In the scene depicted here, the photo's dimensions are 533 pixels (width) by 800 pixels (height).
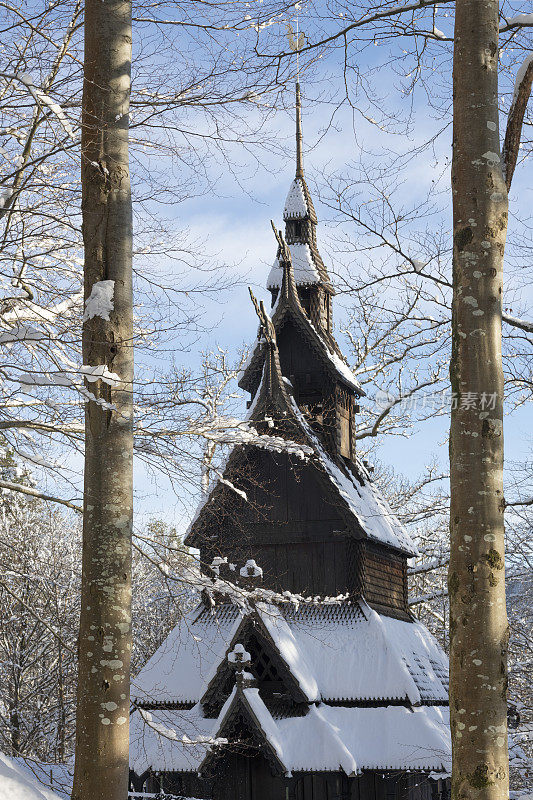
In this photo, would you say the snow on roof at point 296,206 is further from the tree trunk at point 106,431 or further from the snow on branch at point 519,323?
the tree trunk at point 106,431

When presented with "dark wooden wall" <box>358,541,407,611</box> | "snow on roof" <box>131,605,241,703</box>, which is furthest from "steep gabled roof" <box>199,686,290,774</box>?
"dark wooden wall" <box>358,541,407,611</box>

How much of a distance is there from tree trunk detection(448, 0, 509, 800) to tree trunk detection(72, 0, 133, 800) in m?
2.24

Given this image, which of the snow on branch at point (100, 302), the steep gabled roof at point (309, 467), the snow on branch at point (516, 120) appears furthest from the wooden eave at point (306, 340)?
the snow on branch at point (100, 302)

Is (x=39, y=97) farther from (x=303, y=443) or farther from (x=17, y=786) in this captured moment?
(x=303, y=443)

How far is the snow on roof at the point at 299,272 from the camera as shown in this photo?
22.3 meters

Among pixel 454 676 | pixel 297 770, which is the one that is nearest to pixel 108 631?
pixel 454 676

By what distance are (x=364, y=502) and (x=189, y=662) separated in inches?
195

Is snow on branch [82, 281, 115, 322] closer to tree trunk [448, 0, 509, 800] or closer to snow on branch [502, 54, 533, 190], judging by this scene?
tree trunk [448, 0, 509, 800]

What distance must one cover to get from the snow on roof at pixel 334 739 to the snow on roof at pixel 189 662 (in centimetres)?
78

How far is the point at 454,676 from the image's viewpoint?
618 cm

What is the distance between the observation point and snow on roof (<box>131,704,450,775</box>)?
51.3 ft

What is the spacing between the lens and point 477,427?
6.39 metres

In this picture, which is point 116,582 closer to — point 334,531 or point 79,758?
point 79,758

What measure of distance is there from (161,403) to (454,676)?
3.58 m
